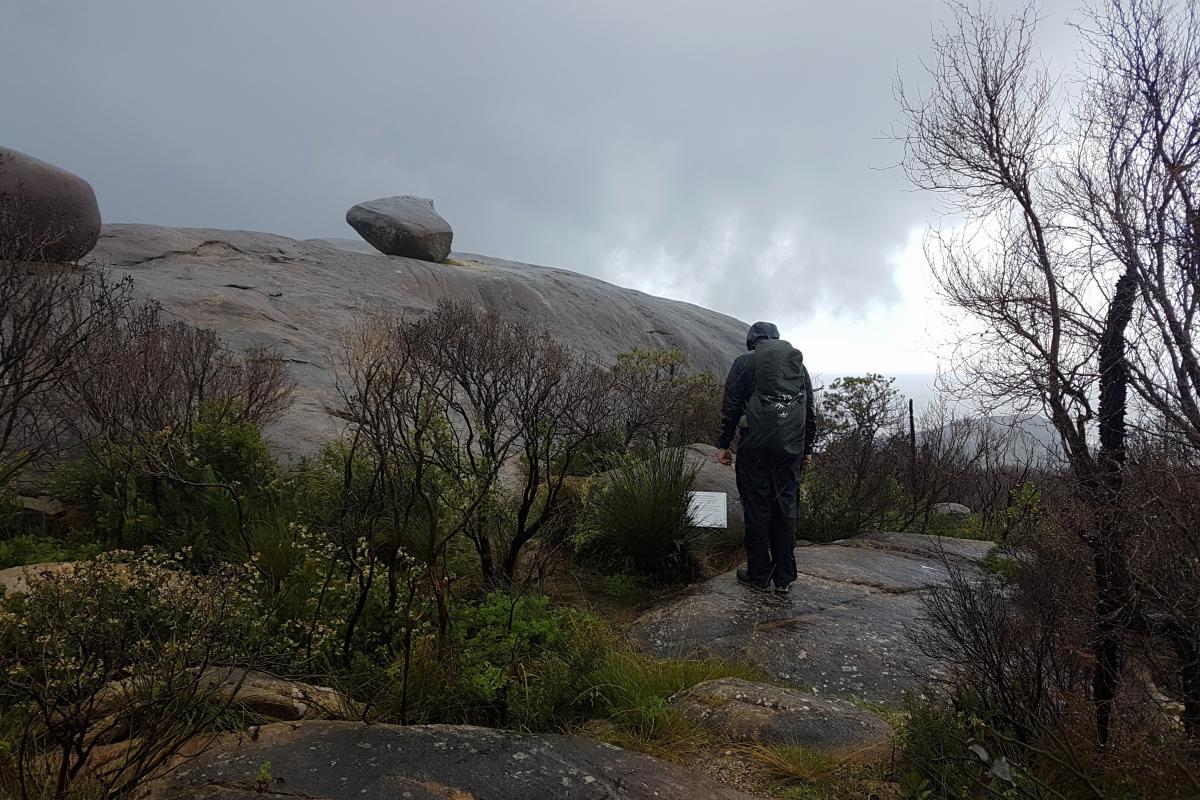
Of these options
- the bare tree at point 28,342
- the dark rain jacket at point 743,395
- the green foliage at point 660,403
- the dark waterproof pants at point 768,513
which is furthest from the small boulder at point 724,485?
the bare tree at point 28,342

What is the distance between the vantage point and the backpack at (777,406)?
494cm

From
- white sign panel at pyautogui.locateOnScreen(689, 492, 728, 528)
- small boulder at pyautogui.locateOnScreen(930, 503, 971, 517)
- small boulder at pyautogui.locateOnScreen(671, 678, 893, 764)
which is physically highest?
small boulder at pyautogui.locateOnScreen(930, 503, 971, 517)

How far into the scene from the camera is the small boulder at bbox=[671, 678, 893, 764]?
293 cm

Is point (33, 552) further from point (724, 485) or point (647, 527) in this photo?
point (724, 485)

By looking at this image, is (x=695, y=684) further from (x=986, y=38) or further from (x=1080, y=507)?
(x=986, y=38)

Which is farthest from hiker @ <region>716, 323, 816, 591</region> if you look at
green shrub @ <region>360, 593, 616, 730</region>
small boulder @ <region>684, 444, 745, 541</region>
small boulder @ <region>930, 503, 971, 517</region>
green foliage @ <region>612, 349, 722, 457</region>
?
small boulder @ <region>930, 503, 971, 517</region>

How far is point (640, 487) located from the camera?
5758 millimetres

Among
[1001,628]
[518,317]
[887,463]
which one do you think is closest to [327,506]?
[1001,628]

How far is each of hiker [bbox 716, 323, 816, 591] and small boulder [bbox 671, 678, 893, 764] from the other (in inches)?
68.6

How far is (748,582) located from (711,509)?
623 millimetres

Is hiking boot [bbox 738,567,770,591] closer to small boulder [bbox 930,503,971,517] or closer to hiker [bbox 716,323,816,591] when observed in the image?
hiker [bbox 716,323,816,591]

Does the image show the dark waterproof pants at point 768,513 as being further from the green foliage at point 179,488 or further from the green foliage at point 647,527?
the green foliage at point 179,488

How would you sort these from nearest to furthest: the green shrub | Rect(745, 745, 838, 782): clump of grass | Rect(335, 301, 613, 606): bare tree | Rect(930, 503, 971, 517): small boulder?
Rect(745, 745, 838, 782): clump of grass < the green shrub < Rect(335, 301, 613, 606): bare tree < Rect(930, 503, 971, 517): small boulder

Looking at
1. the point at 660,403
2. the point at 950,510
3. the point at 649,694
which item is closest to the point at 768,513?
the point at 649,694
